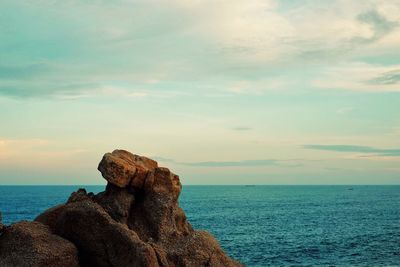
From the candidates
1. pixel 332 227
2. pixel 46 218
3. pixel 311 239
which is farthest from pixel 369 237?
A: pixel 46 218

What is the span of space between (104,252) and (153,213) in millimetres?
5215

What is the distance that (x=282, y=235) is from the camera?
297 ft

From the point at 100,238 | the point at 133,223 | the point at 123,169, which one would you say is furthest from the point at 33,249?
the point at 123,169

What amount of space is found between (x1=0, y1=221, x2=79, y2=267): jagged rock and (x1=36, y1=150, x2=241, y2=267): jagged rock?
4.27 ft

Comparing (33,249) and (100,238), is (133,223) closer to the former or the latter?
(100,238)

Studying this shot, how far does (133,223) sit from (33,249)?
7199 millimetres

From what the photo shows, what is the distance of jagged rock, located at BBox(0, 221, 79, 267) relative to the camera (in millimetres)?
25719

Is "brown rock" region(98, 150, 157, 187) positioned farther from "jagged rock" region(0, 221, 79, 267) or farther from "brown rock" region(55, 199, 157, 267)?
"jagged rock" region(0, 221, 79, 267)

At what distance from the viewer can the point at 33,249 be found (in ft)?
85.6

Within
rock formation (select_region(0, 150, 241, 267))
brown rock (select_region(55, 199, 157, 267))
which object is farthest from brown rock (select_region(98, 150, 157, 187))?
brown rock (select_region(55, 199, 157, 267))

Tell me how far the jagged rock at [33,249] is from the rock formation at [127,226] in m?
0.06

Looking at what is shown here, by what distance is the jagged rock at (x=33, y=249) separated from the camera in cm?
2572

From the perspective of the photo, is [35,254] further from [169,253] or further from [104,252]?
[169,253]

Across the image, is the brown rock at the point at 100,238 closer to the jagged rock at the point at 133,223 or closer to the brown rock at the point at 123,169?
the jagged rock at the point at 133,223
